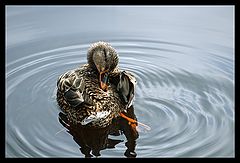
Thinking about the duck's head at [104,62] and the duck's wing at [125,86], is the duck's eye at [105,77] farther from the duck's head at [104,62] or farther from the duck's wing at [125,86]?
the duck's wing at [125,86]

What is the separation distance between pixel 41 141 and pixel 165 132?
162 centimetres

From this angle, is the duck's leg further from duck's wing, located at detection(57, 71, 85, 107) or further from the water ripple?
duck's wing, located at detection(57, 71, 85, 107)

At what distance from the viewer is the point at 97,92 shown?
6074 mm

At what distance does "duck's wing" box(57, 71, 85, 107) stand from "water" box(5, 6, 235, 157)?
46 centimetres

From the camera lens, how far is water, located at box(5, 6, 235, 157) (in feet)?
18.9

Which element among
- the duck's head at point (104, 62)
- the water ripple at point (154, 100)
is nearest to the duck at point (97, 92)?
the duck's head at point (104, 62)

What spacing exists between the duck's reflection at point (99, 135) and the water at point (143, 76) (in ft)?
0.26

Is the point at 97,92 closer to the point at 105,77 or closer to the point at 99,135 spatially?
the point at 105,77

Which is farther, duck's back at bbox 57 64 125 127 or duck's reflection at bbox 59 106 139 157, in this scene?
duck's back at bbox 57 64 125 127

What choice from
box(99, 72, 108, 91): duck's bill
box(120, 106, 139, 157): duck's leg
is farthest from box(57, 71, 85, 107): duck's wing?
box(120, 106, 139, 157): duck's leg

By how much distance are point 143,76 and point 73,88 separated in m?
1.74

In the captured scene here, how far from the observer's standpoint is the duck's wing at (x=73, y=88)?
19.3 ft

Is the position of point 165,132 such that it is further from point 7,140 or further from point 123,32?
point 123,32

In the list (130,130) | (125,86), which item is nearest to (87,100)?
(125,86)
